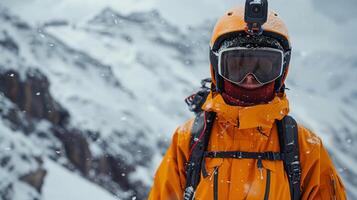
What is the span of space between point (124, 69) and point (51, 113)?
108750mm

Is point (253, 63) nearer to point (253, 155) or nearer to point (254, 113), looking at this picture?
point (254, 113)

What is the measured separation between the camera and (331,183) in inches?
123

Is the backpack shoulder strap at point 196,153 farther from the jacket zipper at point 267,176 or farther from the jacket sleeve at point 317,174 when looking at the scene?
the jacket sleeve at point 317,174

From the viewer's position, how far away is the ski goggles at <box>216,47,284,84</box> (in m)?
3.21

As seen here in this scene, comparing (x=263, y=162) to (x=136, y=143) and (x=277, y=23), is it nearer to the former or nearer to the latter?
(x=277, y=23)

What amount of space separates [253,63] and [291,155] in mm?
741

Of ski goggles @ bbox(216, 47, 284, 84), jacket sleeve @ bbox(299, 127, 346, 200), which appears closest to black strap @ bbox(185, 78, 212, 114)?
ski goggles @ bbox(216, 47, 284, 84)

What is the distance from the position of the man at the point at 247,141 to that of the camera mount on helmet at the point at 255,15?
0.02m

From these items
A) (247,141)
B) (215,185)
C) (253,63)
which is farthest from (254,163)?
(253,63)

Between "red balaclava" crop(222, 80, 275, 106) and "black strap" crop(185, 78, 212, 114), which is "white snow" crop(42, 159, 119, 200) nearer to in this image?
"black strap" crop(185, 78, 212, 114)

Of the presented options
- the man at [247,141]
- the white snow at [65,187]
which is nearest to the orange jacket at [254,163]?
the man at [247,141]

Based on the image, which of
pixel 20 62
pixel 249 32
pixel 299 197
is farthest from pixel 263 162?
pixel 20 62

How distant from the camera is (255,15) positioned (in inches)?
122

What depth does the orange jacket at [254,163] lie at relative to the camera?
9.93ft
